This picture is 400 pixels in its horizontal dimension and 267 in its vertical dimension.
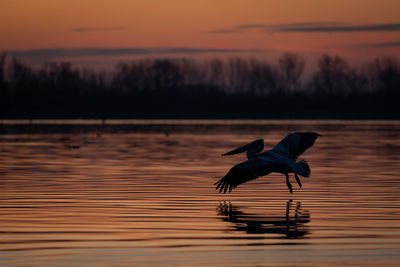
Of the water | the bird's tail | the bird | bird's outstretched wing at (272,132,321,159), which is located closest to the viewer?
the water

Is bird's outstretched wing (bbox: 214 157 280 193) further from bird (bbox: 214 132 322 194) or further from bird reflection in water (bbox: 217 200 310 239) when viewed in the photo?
bird reflection in water (bbox: 217 200 310 239)

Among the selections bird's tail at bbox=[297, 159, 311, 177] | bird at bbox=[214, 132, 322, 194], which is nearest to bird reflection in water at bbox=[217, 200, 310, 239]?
bird's tail at bbox=[297, 159, 311, 177]

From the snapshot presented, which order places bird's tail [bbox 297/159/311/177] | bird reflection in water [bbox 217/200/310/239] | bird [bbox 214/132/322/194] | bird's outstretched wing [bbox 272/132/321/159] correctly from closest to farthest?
1. bird reflection in water [bbox 217/200/310/239]
2. bird's tail [bbox 297/159/311/177]
3. bird [bbox 214/132/322/194]
4. bird's outstretched wing [bbox 272/132/321/159]

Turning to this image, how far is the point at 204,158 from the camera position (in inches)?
1248

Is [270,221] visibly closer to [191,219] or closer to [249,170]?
[191,219]

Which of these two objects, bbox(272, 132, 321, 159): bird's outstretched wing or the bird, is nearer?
the bird

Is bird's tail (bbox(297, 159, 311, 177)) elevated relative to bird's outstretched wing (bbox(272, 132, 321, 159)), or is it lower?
lower

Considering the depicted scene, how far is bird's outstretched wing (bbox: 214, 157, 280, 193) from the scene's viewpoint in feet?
52.1

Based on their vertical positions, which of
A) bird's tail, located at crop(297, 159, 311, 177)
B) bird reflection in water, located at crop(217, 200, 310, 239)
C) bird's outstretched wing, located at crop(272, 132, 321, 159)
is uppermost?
bird's outstretched wing, located at crop(272, 132, 321, 159)

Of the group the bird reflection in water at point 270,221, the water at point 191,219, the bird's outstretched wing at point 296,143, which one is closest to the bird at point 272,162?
the bird's outstretched wing at point 296,143

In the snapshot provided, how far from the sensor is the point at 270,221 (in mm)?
13609

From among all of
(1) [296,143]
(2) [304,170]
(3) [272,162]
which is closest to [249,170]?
(3) [272,162]

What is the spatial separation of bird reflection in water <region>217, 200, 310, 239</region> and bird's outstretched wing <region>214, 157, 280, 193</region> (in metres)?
0.72

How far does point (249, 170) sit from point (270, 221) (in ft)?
8.61
